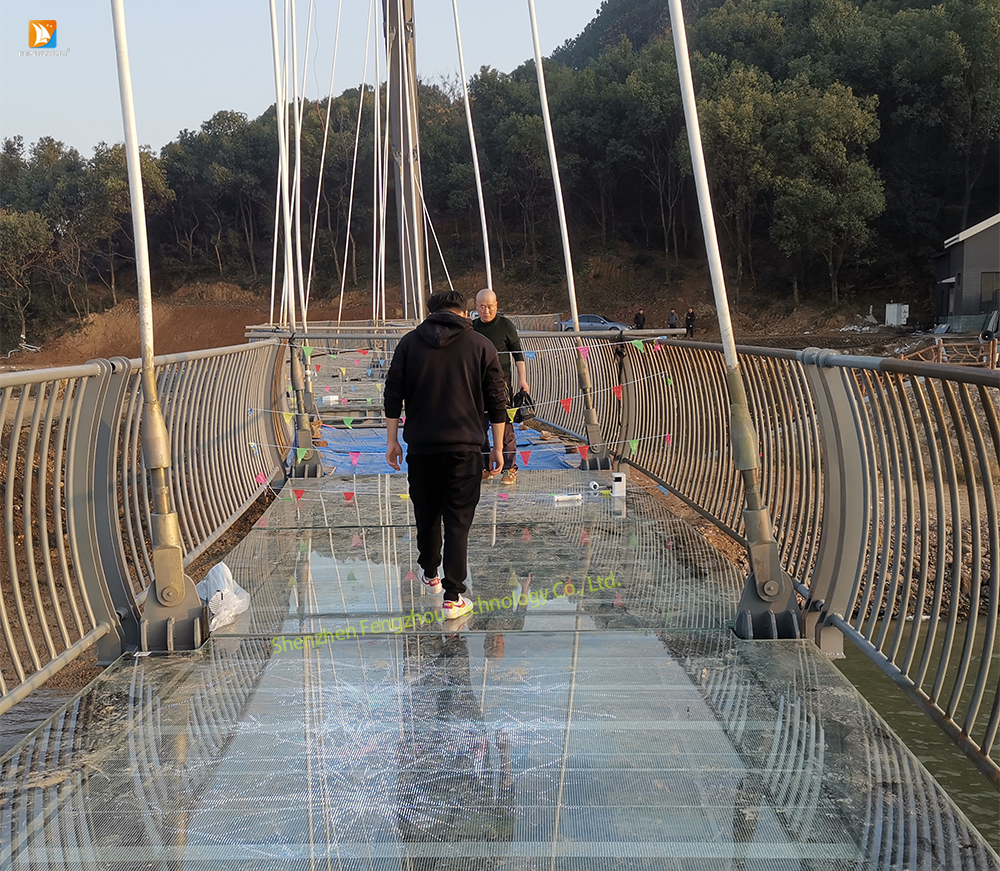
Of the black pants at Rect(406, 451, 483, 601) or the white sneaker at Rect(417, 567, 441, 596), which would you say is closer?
the black pants at Rect(406, 451, 483, 601)

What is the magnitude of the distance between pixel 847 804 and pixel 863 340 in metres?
41.2

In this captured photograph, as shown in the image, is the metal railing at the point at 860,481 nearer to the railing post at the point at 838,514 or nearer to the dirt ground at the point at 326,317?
the railing post at the point at 838,514

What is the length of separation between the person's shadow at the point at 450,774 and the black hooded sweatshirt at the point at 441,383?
1.31m

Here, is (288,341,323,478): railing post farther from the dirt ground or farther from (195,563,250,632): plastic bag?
the dirt ground

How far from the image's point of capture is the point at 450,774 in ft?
11.0

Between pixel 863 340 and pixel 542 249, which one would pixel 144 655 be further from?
pixel 542 249

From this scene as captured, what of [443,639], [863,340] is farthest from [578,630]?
[863,340]

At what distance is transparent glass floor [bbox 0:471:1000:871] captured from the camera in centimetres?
288

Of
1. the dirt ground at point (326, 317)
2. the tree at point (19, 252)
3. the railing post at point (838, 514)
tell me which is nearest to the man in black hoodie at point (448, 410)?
the railing post at point (838, 514)

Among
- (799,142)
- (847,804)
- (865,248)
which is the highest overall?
(799,142)

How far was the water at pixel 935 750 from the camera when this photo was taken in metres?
6.37

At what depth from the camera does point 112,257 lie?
71.2m

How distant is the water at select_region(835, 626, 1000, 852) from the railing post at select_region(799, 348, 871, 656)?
154cm

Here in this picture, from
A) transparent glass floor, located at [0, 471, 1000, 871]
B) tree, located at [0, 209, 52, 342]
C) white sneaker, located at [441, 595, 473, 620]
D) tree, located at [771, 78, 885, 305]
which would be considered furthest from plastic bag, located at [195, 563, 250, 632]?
tree, located at [0, 209, 52, 342]
